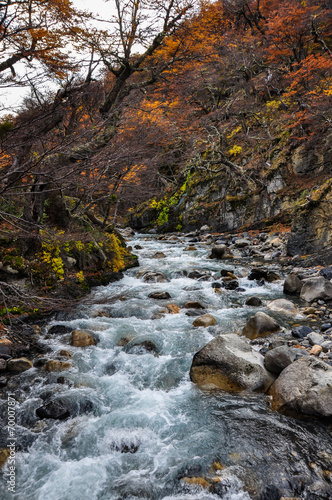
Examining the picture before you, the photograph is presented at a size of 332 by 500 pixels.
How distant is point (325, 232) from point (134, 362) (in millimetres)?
8115

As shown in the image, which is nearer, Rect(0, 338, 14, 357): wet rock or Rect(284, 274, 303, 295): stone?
Rect(0, 338, 14, 357): wet rock

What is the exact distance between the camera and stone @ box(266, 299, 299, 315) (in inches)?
269

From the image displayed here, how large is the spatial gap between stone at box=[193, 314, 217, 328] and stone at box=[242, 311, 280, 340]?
0.82m

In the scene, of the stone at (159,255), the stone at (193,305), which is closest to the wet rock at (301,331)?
the stone at (193,305)

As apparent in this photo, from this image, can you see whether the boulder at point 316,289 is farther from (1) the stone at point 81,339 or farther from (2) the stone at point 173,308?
(1) the stone at point 81,339

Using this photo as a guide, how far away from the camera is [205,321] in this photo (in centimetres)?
662

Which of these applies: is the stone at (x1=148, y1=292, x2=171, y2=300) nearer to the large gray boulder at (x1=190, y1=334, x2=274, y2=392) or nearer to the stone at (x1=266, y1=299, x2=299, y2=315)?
the stone at (x1=266, y1=299, x2=299, y2=315)

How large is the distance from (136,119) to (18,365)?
8.85 meters

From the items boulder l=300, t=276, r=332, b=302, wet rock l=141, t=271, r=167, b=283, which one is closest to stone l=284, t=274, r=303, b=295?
boulder l=300, t=276, r=332, b=302

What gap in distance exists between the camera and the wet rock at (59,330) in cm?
632

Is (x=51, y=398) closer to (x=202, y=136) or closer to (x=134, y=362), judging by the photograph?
Answer: (x=134, y=362)

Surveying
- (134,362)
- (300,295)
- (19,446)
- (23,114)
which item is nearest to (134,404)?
(134,362)

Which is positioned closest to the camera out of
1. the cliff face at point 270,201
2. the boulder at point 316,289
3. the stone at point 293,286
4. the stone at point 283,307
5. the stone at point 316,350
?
the stone at point 316,350

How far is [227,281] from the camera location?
955 centimetres
